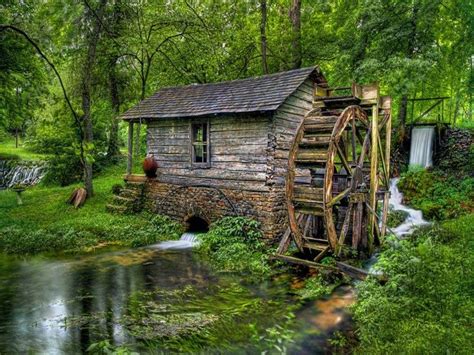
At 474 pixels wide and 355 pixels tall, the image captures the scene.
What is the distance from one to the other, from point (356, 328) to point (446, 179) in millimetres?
10742

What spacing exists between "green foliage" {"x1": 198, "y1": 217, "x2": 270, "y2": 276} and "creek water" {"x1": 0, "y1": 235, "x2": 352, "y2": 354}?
1.57 feet

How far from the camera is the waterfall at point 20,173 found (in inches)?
853

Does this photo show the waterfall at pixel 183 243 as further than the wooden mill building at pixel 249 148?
Yes

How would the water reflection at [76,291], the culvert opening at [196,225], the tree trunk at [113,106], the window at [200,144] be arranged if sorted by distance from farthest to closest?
the tree trunk at [113,106] < the culvert opening at [196,225] < the window at [200,144] < the water reflection at [76,291]

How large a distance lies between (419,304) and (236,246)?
5109 millimetres

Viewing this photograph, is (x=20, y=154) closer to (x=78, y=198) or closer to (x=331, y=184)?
(x=78, y=198)

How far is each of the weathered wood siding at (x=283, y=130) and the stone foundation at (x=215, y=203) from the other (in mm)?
463

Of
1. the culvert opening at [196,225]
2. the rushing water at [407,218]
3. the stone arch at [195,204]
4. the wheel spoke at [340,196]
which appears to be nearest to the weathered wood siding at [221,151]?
the stone arch at [195,204]

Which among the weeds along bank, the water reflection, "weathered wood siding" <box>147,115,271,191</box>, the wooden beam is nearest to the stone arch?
"weathered wood siding" <box>147,115,271,191</box>

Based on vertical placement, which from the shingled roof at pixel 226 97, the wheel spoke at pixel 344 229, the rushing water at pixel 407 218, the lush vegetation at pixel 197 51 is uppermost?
the lush vegetation at pixel 197 51

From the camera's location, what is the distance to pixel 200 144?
12.0 meters

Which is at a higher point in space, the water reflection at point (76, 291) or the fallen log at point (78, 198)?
the fallen log at point (78, 198)

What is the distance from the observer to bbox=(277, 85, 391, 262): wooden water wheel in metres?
8.41

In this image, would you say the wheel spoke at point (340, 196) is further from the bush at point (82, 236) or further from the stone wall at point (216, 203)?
the bush at point (82, 236)
